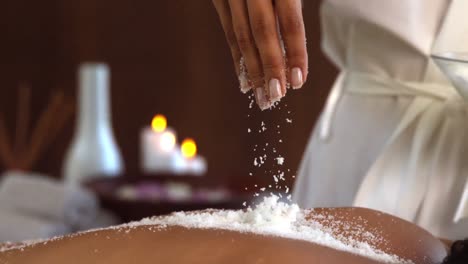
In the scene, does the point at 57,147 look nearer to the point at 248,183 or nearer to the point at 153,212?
the point at 248,183

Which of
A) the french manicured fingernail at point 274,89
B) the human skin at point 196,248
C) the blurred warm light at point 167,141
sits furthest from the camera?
the blurred warm light at point 167,141

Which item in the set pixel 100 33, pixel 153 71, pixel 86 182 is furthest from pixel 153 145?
pixel 100 33

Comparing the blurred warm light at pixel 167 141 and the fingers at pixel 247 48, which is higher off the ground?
the fingers at pixel 247 48

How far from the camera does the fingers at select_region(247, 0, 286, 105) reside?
28.2 inches

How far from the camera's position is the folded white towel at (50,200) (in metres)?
2.66

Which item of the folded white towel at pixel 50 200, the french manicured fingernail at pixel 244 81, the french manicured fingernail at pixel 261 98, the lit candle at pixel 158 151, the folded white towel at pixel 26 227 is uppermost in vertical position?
the french manicured fingernail at pixel 244 81

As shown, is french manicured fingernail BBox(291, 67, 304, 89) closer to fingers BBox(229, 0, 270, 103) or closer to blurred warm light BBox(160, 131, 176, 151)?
fingers BBox(229, 0, 270, 103)

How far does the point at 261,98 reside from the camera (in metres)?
0.74

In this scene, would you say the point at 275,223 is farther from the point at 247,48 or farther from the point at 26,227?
the point at 26,227

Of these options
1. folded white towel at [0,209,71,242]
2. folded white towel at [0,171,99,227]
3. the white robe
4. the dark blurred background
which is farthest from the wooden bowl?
the white robe

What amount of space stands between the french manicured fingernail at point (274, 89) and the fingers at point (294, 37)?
0.06ft

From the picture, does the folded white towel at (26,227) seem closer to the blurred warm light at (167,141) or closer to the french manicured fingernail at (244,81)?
the blurred warm light at (167,141)

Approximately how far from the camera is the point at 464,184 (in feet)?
3.18

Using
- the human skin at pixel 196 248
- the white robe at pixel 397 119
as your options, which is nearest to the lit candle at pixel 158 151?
the white robe at pixel 397 119
